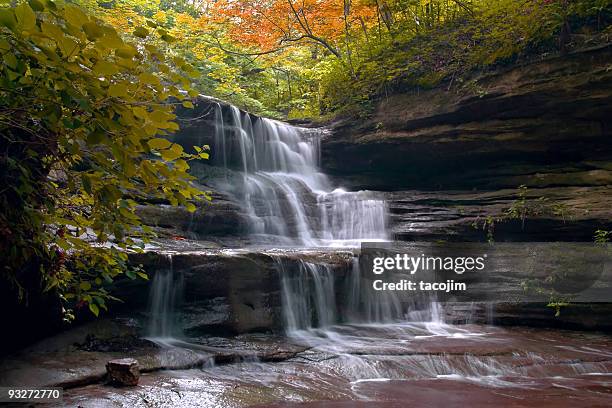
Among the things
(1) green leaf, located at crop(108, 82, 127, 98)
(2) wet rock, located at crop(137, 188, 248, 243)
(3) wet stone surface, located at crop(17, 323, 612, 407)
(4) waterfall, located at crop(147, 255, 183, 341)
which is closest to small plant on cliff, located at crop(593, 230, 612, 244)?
(3) wet stone surface, located at crop(17, 323, 612, 407)

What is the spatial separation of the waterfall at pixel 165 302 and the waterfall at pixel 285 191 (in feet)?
11.5

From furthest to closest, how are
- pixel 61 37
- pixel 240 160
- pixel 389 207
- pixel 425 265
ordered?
pixel 240 160
pixel 389 207
pixel 425 265
pixel 61 37

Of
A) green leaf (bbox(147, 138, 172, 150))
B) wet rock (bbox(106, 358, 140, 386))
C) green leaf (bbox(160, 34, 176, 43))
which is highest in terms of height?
green leaf (bbox(160, 34, 176, 43))

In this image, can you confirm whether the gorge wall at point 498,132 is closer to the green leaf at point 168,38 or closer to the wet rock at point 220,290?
the wet rock at point 220,290

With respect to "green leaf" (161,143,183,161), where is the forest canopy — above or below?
above

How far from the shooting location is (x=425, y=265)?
880 cm

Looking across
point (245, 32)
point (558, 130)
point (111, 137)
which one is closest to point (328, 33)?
point (245, 32)

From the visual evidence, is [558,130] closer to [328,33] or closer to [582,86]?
[582,86]

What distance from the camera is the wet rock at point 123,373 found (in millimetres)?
4484

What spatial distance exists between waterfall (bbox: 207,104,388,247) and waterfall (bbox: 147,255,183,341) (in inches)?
139

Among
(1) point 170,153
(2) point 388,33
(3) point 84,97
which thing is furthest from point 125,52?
(2) point 388,33

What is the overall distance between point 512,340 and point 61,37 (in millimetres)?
6904

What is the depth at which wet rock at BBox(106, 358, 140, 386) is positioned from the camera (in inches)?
177

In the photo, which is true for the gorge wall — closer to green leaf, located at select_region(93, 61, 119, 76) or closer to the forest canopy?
the forest canopy
